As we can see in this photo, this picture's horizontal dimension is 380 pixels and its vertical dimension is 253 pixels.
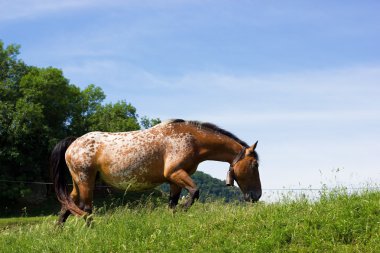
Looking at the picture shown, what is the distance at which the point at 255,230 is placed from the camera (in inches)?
318

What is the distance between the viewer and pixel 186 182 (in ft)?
33.8

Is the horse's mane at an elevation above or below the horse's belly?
above

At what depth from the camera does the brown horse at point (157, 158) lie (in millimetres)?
10727

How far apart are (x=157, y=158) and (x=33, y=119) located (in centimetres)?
2888

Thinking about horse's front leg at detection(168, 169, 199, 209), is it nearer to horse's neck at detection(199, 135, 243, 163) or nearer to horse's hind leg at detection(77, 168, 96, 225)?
horse's neck at detection(199, 135, 243, 163)

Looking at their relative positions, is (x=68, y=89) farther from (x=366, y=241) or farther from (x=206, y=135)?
(x=366, y=241)

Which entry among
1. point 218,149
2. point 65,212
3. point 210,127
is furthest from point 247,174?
point 65,212

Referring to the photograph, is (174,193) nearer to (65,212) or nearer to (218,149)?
(218,149)

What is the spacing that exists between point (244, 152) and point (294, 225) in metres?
3.33

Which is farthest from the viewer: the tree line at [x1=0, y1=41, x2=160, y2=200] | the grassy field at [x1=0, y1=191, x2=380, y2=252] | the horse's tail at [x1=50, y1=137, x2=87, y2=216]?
the tree line at [x1=0, y1=41, x2=160, y2=200]

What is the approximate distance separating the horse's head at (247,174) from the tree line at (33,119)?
27337mm

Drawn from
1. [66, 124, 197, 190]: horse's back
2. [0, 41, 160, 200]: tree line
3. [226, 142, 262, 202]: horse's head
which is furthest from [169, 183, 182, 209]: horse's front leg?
[0, 41, 160, 200]: tree line

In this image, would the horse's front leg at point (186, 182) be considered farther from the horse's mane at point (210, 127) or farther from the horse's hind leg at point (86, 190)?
the horse's hind leg at point (86, 190)

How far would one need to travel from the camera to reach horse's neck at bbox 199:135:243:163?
10898mm
